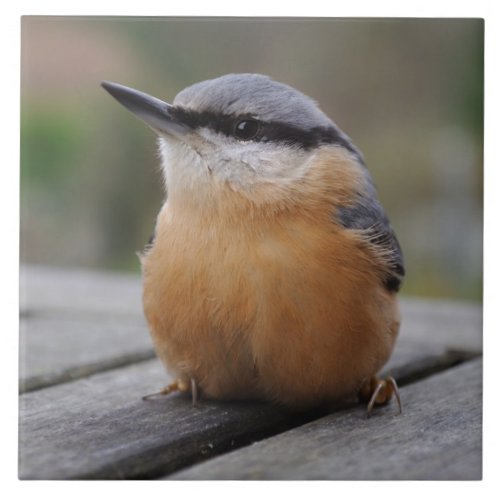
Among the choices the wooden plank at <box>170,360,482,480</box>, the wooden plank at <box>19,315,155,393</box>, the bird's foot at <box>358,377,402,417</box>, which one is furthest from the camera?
the wooden plank at <box>19,315,155,393</box>

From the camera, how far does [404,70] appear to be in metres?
2.72

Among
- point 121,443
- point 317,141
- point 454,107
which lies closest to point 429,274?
point 454,107

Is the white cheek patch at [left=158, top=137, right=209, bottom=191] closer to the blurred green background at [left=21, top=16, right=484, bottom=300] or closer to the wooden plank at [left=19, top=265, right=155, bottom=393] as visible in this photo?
the blurred green background at [left=21, top=16, right=484, bottom=300]

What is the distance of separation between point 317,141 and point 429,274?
1.11 m

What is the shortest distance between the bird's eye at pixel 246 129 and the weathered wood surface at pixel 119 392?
750mm

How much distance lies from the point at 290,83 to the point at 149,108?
21.6 inches

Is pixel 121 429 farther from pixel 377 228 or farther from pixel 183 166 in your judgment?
pixel 377 228

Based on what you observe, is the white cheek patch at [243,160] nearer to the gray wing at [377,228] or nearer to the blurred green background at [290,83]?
the gray wing at [377,228]

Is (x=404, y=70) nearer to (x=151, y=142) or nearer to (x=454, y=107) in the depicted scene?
(x=454, y=107)

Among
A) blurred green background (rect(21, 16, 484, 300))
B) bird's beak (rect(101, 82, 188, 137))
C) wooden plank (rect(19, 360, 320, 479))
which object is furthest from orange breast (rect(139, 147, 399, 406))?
blurred green background (rect(21, 16, 484, 300))

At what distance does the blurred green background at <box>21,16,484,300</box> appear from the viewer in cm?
258

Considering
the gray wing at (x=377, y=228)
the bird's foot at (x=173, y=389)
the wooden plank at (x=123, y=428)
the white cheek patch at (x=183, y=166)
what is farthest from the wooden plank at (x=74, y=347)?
the gray wing at (x=377, y=228)

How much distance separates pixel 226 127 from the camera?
232 cm

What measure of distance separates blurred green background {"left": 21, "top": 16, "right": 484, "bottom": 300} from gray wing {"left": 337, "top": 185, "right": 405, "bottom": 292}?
0.30m
